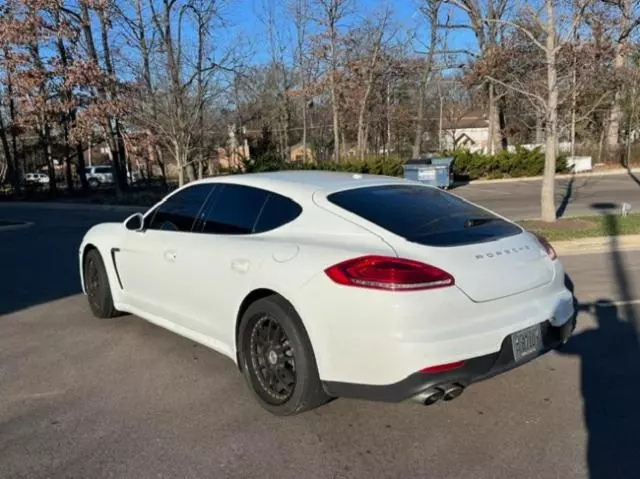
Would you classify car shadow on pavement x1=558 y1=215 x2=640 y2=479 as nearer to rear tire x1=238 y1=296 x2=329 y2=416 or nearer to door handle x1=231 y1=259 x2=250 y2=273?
rear tire x1=238 y1=296 x2=329 y2=416

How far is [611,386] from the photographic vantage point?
4000 mm

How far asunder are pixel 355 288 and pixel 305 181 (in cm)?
127

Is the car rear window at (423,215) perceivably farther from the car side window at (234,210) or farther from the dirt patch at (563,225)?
the dirt patch at (563,225)

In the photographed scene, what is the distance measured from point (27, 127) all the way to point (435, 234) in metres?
26.7

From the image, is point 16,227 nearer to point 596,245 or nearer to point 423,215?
point 596,245

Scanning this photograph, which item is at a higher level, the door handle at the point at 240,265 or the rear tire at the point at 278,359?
the door handle at the point at 240,265

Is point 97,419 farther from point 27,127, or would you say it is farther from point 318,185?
point 27,127

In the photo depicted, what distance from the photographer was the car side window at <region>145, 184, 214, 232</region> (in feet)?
15.3

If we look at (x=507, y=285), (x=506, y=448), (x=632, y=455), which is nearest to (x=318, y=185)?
(x=507, y=285)

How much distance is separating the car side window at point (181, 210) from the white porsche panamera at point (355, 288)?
2 centimetres

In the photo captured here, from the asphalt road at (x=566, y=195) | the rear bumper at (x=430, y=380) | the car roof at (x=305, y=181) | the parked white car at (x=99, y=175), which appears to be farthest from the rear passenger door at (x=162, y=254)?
the parked white car at (x=99, y=175)

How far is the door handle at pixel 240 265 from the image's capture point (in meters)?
3.83

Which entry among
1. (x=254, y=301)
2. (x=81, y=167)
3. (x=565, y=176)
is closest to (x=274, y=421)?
(x=254, y=301)

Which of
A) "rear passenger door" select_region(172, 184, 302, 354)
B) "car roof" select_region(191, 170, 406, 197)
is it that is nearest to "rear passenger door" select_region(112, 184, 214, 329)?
"rear passenger door" select_region(172, 184, 302, 354)
